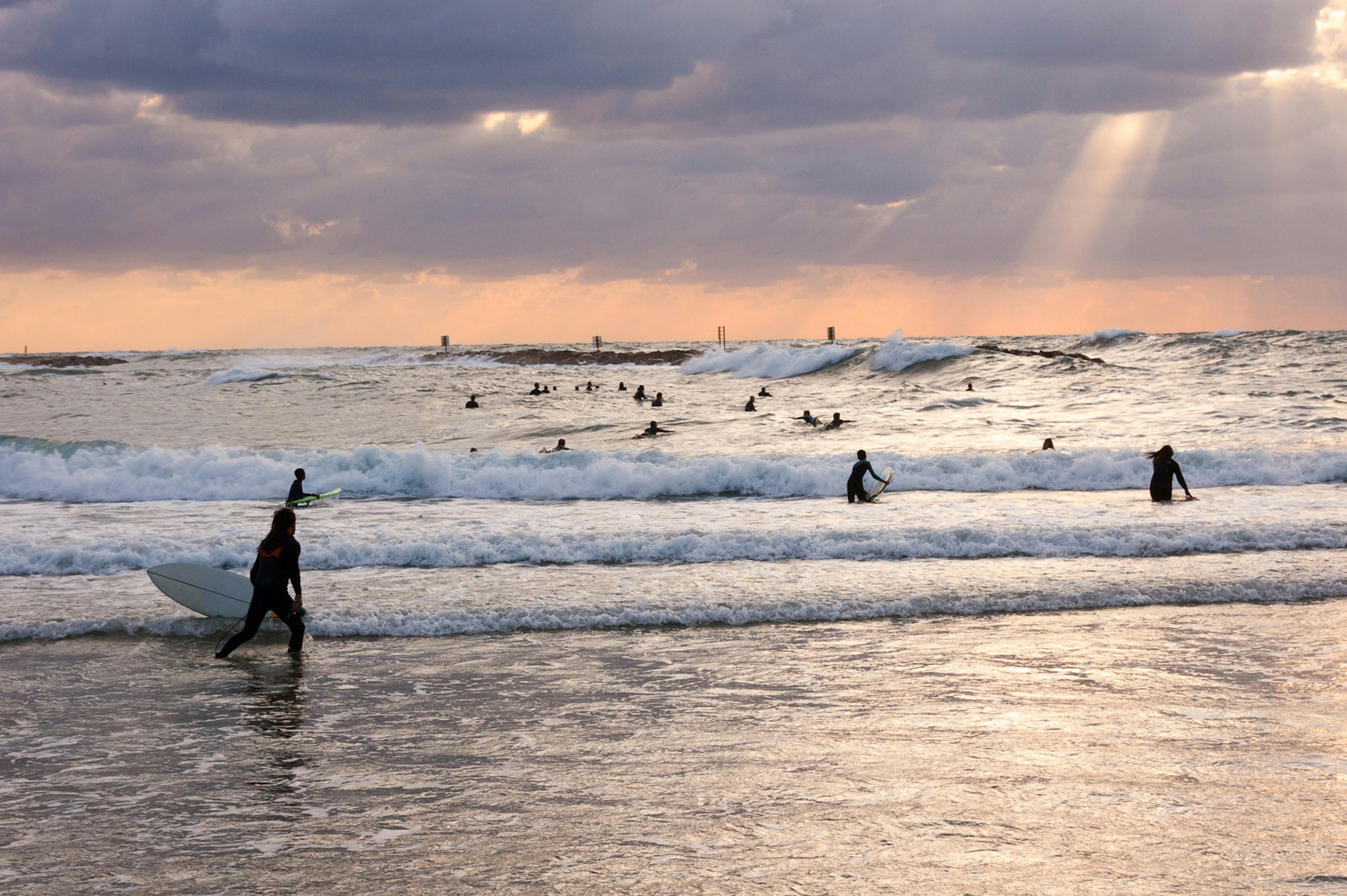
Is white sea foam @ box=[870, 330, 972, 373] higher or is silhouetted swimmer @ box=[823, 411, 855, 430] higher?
white sea foam @ box=[870, 330, 972, 373]

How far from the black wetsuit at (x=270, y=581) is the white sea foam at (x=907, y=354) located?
159ft

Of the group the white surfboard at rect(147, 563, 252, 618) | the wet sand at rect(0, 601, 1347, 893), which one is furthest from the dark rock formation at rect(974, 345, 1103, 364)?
the white surfboard at rect(147, 563, 252, 618)

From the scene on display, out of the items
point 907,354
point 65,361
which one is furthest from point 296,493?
point 65,361

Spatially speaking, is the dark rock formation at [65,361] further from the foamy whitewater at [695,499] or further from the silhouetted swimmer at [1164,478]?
the silhouetted swimmer at [1164,478]

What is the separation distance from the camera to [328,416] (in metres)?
40.4

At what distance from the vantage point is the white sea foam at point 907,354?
54.9 metres

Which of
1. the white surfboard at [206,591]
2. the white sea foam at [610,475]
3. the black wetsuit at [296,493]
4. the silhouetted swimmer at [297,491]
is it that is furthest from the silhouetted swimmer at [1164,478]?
the black wetsuit at [296,493]

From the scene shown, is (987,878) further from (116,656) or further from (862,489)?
(862,489)

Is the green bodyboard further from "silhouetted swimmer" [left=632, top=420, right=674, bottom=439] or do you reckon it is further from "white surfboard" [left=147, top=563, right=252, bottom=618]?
"silhouetted swimmer" [left=632, top=420, right=674, bottom=439]

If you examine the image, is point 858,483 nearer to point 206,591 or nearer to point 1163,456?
point 1163,456

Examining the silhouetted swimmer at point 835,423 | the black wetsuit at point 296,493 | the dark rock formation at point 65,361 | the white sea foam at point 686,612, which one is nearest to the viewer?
the white sea foam at point 686,612

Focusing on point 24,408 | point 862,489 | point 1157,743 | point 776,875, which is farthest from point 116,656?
point 24,408

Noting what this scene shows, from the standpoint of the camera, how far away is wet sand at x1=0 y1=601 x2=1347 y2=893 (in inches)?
195

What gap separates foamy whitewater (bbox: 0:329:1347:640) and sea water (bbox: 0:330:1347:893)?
109mm
